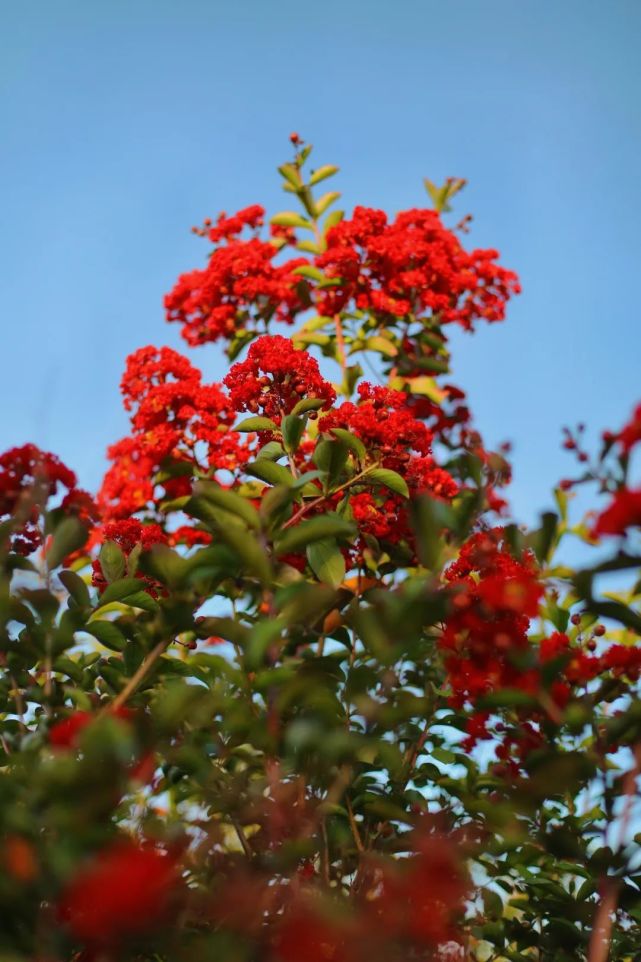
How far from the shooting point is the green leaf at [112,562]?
7.63 ft

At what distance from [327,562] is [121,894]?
1459 mm

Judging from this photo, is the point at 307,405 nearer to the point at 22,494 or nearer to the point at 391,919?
the point at 22,494

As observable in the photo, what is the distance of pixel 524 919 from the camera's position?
2922 millimetres

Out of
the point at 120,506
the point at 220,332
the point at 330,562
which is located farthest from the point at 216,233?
the point at 330,562

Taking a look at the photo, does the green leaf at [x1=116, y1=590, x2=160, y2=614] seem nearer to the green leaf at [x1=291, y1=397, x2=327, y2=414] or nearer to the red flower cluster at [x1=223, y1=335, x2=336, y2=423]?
the green leaf at [x1=291, y1=397, x2=327, y2=414]

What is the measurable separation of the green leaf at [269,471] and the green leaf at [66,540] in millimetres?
648

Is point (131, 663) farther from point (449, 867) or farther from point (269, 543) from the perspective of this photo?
point (449, 867)

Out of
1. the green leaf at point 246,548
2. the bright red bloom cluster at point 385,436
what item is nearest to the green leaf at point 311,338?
the bright red bloom cluster at point 385,436

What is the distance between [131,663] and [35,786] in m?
0.74

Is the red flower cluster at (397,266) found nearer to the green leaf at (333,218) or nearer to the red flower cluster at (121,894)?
the green leaf at (333,218)

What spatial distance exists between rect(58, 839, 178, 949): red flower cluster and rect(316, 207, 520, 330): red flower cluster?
4.17 meters

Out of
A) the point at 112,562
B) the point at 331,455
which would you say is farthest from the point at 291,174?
the point at 112,562

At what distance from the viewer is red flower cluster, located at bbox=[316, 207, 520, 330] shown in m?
5.07

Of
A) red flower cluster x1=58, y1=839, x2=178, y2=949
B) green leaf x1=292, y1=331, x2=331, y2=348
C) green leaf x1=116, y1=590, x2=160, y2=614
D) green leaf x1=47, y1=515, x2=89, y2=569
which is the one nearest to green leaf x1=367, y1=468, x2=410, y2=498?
green leaf x1=116, y1=590, x2=160, y2=614
